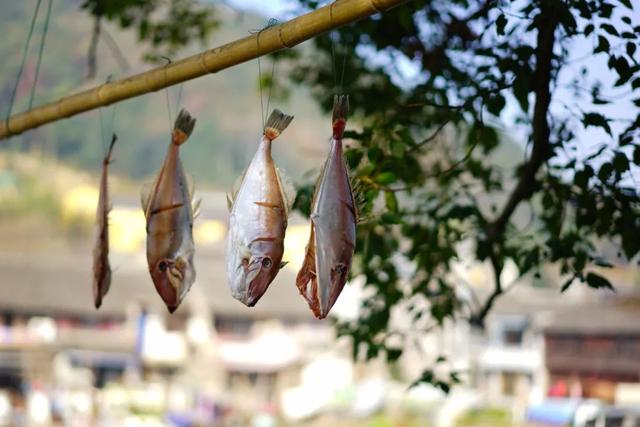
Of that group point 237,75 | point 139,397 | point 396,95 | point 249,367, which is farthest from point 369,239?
point 237,75

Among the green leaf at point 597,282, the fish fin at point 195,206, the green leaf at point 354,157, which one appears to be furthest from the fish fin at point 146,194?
the green leaf at point 597,282

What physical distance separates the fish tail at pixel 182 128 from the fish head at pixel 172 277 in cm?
27

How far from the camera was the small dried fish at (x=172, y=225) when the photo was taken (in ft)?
7.21

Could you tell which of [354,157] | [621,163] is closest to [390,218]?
[354,157]

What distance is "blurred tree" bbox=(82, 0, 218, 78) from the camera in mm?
4254

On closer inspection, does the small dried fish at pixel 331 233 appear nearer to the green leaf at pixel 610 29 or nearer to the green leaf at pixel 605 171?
the green leaf at pixel 610 29

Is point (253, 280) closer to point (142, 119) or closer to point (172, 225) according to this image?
point (172, 225)

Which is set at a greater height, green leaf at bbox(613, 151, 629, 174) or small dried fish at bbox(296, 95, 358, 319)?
green leaf at bbox(613, 151, 629, 174)

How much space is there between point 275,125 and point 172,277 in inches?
16.9

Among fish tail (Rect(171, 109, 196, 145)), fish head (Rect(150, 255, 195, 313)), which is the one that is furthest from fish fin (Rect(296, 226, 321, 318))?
fish tail (Rect(171, 109, 196, 145))

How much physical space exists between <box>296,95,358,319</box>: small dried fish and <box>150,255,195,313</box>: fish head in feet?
1.18

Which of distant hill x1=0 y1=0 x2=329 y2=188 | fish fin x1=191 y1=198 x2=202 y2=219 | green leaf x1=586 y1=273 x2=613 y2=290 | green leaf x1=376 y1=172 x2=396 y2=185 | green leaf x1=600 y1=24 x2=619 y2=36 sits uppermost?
distant hill x1=0 y1=0 x2=329 y2=188

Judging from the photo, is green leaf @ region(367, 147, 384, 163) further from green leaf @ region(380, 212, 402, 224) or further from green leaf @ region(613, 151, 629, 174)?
green leaf @ region(613, 151, 629, 174)

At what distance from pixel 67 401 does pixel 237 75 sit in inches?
3039
